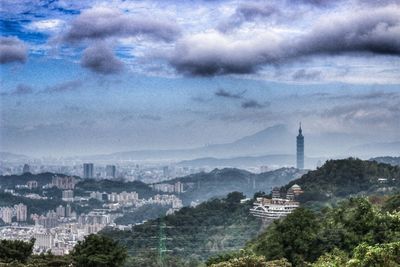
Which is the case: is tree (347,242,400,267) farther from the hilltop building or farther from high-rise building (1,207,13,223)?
high-rise building (1,207,13,223)

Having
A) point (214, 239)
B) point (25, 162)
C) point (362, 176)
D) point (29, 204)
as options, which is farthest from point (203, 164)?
point (214, 239)

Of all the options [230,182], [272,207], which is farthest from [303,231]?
[230,182]

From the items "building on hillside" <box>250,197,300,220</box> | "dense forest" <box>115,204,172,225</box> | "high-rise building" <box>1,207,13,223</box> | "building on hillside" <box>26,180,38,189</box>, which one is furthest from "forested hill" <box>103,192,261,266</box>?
"building on hillside" <box>26,180,38,189</box>

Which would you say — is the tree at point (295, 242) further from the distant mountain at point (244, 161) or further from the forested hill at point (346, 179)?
the distant mountain at point (244, 161)

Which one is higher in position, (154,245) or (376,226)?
(376,226)

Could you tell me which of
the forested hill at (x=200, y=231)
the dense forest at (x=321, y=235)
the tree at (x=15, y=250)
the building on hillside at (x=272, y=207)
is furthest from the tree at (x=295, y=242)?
the building on hillside at (x=272, y=207)

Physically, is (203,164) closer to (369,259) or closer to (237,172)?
(237,172)

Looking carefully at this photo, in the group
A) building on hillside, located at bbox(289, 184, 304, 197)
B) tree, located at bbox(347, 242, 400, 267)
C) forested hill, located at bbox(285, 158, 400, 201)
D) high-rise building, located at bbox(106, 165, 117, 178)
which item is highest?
high-rise building, located at bbox(106, 165, 117, 178)
